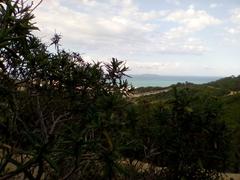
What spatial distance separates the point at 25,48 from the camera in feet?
22.3

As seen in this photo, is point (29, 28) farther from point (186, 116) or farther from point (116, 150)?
point (186, 116)

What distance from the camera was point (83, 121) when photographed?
36.2 ft

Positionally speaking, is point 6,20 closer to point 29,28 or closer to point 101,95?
point 29,28

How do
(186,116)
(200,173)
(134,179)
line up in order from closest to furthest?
(134,179) → (186,116) → (200,173)

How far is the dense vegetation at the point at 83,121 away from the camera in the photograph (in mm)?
6707

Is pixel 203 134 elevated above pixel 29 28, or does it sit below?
below

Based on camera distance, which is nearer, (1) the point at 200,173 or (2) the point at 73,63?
(2) the point at 73,63

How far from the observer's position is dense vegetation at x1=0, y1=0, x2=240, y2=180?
6.71 metres

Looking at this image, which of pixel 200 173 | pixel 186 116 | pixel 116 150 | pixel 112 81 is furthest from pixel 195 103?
pixel 116 150

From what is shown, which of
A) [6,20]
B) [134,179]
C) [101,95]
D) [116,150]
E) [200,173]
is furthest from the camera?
[200,173]

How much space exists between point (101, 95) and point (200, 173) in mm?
9018

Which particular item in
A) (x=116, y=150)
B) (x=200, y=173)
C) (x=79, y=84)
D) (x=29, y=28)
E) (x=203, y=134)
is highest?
(x=29, y=28)

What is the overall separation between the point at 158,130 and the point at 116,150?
457 inches

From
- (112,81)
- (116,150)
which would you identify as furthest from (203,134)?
(116,150)
